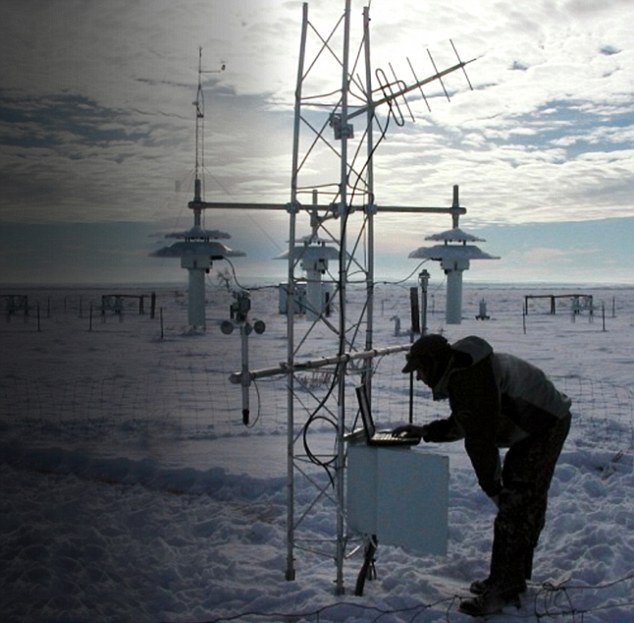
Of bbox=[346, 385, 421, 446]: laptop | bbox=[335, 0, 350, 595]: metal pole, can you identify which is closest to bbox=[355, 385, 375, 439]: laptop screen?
bbox=[346, 385, 421, 446]: laptop

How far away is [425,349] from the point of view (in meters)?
3.65

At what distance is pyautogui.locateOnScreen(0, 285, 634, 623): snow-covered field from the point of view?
4043mm

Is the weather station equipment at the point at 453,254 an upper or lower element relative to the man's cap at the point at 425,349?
upper

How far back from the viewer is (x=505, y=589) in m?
→ 3.90

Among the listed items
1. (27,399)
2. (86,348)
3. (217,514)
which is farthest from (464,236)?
(217,514)

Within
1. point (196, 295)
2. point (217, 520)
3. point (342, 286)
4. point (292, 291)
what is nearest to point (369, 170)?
point (342, 286)

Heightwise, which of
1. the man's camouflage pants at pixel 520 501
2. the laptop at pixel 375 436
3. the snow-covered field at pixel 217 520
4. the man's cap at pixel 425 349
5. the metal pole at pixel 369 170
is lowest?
the snow-covered field at pixel 217 520

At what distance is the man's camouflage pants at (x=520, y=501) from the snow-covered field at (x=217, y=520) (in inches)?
9.8

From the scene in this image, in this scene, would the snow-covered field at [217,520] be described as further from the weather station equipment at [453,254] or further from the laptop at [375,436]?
the weather station equipment at [453,254]

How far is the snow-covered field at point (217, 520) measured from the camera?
13.3 feet

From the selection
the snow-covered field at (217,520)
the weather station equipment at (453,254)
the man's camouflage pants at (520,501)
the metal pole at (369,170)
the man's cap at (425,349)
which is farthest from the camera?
the weather station equipment at (453,254)

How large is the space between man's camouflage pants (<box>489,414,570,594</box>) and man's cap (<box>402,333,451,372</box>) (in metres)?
0.79

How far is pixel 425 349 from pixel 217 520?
256 centimetres

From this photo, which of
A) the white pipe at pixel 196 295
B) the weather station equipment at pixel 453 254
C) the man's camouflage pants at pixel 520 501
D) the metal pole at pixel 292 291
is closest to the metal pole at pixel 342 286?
the metal pole at pixel 292 291
